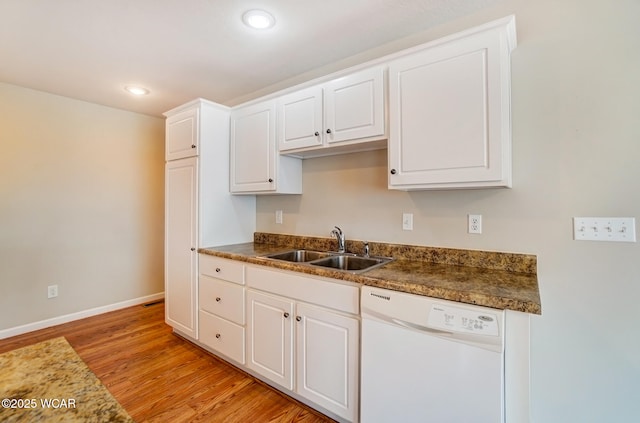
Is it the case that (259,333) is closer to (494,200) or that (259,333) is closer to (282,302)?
(282,302)

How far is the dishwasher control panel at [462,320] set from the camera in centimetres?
116

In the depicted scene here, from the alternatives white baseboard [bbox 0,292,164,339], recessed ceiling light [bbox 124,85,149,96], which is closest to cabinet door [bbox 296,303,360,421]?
recessed ceiling light [bbox 124,85,149,96]

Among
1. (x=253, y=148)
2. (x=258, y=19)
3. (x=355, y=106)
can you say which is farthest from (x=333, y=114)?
(x=253, y=148)

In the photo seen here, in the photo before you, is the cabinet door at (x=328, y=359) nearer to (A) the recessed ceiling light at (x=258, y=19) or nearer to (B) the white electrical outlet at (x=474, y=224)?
(B) the white electrical outlet at (x=474, y=224)

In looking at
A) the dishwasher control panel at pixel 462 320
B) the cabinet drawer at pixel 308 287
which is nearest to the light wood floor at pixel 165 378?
the cabinet drawer at pixel 308 287

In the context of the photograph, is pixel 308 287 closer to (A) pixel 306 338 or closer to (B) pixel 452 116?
(A) pixel 306 338

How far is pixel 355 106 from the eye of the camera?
6.16ft

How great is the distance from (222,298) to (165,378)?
65 centimetres

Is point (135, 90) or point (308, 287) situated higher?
point (135, 90)

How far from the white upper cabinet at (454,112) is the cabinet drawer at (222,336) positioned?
154 centimetres

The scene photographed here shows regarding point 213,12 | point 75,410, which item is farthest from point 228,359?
point 213,12

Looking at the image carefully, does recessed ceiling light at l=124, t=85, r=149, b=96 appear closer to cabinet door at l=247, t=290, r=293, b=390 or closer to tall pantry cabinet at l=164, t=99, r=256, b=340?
tall pantry cabinet at l=164, t=99, r=256, b=340

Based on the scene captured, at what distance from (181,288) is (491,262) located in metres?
2.44

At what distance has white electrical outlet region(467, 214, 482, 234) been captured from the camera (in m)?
1.73
